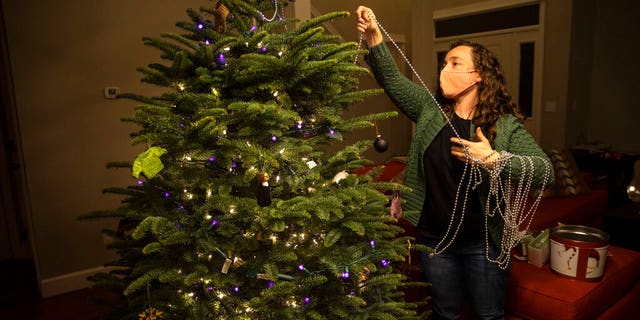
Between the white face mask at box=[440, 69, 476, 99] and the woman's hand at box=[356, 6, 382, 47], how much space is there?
0.84ft

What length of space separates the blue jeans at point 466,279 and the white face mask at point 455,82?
511 millimetres

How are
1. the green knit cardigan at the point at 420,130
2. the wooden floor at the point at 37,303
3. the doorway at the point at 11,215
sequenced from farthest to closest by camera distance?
the doorway at the point at 11,215, the wooden floor at the point at 37,303, the green knit cardigan at the point at 420,130

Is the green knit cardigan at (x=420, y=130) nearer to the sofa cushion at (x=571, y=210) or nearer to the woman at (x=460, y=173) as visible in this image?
the woman at (x=460, y=173)

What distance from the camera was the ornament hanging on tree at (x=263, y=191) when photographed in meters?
1.06

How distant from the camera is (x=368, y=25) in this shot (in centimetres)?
140

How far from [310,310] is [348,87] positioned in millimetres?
642

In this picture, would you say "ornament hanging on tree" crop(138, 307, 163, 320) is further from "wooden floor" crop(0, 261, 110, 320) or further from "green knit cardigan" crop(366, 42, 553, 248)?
"wooden floor" crop(0, 261, 110, 320)

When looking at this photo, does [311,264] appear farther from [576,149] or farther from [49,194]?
[576,149]

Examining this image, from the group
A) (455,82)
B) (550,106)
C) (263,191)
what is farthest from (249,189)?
(550,106)

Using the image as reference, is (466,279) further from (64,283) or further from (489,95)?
(64,283)

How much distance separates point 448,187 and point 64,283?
105 inches

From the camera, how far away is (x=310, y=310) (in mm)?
1120

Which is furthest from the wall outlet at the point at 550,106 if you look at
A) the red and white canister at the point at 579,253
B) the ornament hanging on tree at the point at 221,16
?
the ornament hanging on tree at the point at 221,16

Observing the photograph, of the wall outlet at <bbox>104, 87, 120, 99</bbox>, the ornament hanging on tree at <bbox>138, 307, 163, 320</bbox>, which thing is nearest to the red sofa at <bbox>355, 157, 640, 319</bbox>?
the ornament hanging on tree at <bbox>138, 307, 163, 320</bbox>
